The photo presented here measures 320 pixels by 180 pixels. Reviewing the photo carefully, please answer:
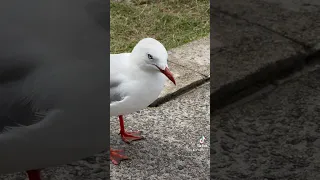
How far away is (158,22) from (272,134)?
1.19 m

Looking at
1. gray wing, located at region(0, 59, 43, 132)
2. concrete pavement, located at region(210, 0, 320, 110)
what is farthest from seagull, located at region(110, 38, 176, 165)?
gray wing, located at region(0, 59, 43, 132)

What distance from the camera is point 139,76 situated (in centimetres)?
216

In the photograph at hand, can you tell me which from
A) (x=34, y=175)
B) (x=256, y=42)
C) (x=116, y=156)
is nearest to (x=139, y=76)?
(x=116, y=156)

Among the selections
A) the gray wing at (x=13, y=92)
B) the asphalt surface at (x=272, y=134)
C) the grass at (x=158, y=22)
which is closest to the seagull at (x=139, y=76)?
the asphalt surface at (x=272, y=134)

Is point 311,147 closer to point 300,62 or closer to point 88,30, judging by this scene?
point 300,62

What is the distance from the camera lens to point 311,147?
92.8 inches

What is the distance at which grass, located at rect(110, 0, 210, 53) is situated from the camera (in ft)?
10.6

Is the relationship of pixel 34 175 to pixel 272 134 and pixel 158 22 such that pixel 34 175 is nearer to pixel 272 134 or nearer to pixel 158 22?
pixel 272 134

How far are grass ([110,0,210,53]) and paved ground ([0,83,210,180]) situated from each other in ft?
1.95

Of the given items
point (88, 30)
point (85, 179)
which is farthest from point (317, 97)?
point (88, 30)

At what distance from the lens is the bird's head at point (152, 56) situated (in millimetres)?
2121

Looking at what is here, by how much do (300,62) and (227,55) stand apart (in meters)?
0.33

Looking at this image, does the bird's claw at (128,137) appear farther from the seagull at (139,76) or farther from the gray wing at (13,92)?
the gray wing at (13,92)

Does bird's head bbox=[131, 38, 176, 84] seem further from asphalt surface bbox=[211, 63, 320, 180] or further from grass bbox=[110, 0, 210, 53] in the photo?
grass bbox=[110, 0, 210, 53]
